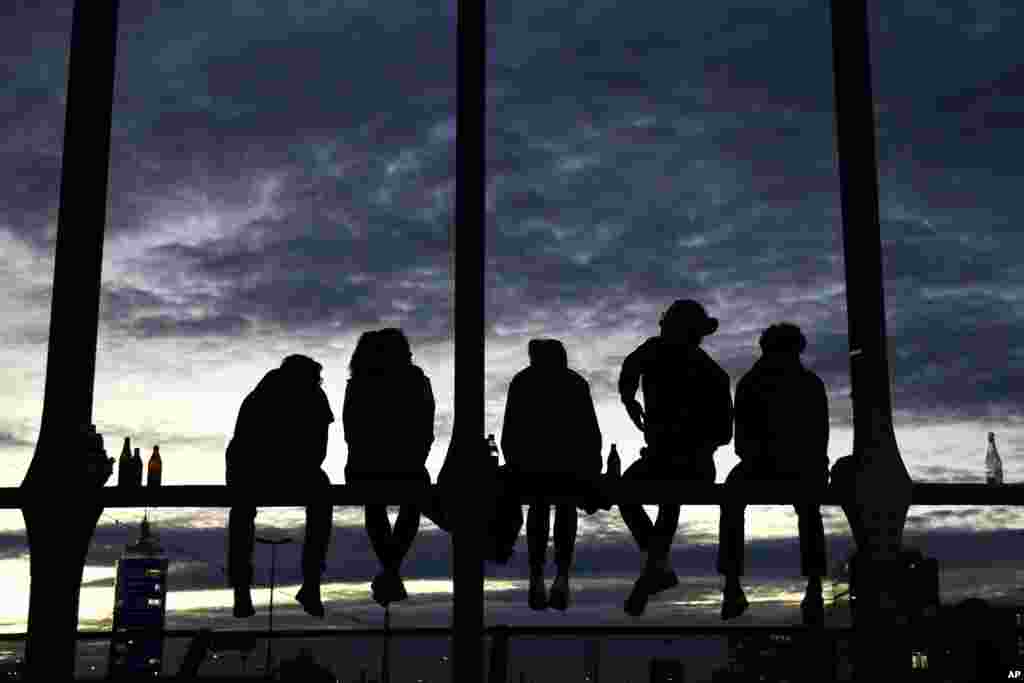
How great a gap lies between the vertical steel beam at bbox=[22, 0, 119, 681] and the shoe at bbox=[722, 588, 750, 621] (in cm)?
400

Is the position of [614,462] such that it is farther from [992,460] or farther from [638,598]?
[992,460]

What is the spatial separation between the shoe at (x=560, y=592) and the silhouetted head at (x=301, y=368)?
2046 millimetres

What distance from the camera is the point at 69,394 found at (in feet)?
26.2

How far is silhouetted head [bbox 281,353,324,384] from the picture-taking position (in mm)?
8500

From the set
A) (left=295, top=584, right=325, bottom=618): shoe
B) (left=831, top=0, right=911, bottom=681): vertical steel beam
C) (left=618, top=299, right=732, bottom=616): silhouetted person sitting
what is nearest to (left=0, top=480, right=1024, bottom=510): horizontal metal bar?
(left=831, top=0, right=911, bottom=681): vertical steel beam

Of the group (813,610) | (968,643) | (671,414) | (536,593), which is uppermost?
(671,414)

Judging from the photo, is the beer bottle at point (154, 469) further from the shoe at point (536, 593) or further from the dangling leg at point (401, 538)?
the shoe at point (536, 593)

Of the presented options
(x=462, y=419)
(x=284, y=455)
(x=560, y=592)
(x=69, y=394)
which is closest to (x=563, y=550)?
(x=560, y=592)

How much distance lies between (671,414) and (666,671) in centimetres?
175

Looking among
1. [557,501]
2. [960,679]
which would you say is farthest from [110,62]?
[960,679]

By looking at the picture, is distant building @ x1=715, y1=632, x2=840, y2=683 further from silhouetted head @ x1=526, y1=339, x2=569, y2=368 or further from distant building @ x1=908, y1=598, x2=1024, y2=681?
silhouetted head @ x1=526, y1=339, x2=569, y2=368

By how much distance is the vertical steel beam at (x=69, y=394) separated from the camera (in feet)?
25.8

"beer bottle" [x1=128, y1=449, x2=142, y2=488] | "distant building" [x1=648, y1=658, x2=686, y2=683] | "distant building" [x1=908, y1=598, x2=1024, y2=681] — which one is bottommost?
"distant building" [x1=648, y1=658, x2=686, y2=683]

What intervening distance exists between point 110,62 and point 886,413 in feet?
17.9
